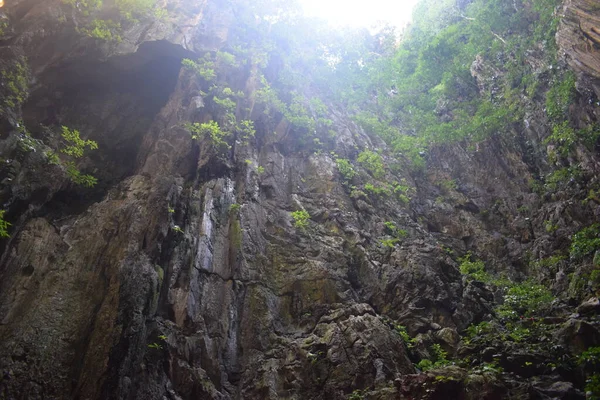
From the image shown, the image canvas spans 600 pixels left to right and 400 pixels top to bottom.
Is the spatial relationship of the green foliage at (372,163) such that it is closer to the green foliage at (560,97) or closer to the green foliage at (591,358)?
the green foliage at (560,97)

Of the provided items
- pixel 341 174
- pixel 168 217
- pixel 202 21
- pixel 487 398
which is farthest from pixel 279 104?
pixel 487 398

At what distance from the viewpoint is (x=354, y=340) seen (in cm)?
894

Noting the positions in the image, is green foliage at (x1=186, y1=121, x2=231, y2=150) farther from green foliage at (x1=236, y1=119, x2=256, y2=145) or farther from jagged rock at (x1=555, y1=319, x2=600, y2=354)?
jagged rock at (x1=555, y1=319, x2=600, y2=354)

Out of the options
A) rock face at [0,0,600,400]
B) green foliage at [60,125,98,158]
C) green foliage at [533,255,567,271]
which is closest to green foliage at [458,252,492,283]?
rock face at [0,0,600,400]

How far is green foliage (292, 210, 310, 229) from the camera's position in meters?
12.3

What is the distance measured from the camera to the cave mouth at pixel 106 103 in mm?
12227

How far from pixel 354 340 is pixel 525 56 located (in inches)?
581

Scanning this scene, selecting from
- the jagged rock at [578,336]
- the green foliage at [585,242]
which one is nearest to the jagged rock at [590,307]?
the jagged rock at [578,336]

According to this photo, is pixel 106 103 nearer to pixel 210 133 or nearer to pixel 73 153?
pixel 73 153

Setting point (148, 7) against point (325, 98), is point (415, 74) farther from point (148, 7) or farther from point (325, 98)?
point (148, 7)

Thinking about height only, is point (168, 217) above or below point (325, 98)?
below

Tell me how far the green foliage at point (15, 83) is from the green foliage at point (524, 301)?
14.2 m

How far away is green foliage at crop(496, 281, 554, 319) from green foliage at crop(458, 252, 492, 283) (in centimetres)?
92

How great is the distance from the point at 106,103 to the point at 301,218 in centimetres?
847
